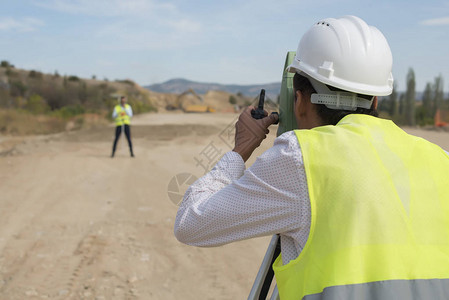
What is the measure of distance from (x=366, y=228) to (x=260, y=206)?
1.02ft

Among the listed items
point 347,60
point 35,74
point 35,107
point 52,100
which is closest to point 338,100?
point 347,60

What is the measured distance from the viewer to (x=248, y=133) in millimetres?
1770

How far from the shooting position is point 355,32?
1682 millimetres

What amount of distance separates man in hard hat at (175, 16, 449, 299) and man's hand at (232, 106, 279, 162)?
0.20 metres

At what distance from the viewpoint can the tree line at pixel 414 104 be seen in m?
25.9

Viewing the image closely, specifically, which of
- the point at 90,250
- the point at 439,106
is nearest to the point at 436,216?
the point at 90,250

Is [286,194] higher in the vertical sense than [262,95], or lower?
lower

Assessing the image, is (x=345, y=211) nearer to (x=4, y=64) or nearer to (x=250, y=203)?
(x=250, y=203)

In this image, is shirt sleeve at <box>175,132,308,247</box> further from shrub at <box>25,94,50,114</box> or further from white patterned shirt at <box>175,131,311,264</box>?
shrub at <box>25,94,50,114</box>

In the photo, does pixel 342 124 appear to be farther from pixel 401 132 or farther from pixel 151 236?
pixel 151 236

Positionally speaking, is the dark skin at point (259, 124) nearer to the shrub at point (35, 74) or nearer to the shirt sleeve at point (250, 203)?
the shirt sleeve at point (250, 203)

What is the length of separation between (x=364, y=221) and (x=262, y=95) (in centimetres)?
72

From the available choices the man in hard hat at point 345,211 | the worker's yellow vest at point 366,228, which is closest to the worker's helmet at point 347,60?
the man in hard hat at point 345,211

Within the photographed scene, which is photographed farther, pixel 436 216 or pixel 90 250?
pixel 90 250
